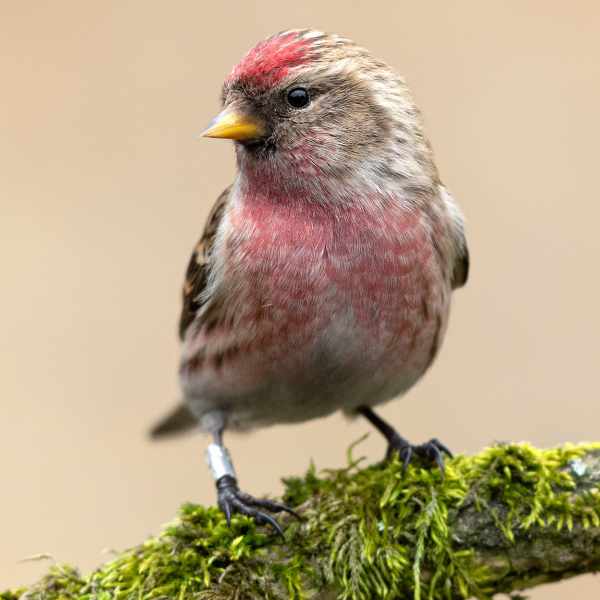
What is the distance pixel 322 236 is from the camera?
4293 millimetres

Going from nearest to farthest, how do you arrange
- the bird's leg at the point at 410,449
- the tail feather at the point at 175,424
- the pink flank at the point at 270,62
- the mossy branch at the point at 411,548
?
1. the mossy branch at the point at 411,548
2. the pink flank at the point at 270,62
3. the bird's leg at the point at 410,449
4. the tail feather at the point at 175,424

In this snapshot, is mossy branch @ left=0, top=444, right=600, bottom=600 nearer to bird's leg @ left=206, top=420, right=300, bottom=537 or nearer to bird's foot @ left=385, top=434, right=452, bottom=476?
bird's leg @ left=206, top=420, right=300, bottom=537

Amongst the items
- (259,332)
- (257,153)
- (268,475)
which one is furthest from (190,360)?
(268,475)

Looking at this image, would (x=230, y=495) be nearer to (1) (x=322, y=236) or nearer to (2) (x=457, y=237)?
(1) (x=322, y=236)

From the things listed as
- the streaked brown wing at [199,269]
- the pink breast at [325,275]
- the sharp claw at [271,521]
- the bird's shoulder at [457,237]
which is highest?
the streaked brown wing at [199,269]

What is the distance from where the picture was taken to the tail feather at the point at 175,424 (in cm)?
602

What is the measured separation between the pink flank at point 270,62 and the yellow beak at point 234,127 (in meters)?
0.14

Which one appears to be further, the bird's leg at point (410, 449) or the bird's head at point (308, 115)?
the bird's leg at point (410, 449)

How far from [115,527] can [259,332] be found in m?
3.45

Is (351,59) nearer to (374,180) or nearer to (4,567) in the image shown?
(374,180)

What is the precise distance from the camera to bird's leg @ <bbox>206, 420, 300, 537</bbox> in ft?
13.4

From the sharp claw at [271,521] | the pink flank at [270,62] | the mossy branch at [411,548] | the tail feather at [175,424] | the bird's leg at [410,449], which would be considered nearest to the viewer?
the mossy branch at [411,548]

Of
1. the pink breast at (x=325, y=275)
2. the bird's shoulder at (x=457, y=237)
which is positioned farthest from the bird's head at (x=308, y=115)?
the bird's shoulder at (x=457, y=237)

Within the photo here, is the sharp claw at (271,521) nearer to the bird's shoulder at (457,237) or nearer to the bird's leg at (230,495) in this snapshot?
the bird's leg at (230,495)
